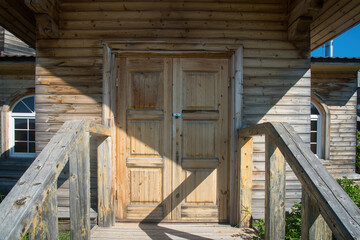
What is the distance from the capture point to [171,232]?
8.36 ft

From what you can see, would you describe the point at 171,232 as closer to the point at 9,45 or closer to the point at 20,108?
the point at 20,108

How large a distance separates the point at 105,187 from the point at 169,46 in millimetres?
1909

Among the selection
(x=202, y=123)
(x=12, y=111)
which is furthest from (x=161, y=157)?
(x=12, y=111)

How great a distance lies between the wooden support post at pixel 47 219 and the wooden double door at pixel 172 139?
1.54 metres

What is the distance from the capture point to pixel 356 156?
637cm

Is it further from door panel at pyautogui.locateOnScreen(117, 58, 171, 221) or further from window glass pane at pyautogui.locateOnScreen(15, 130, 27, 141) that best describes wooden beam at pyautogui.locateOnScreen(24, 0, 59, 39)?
window glass pane at pyautogui.locateOnScreen(15, 130, 27, 141)

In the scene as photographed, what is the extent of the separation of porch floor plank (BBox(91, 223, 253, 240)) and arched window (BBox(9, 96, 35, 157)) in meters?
4.73

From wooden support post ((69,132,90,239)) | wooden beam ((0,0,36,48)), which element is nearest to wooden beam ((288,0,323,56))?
wooden support post ((69,132,90,239))

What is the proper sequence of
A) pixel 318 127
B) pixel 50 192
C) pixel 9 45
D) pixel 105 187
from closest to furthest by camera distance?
pixel 50 192, pixel 105 187, pixel 318 127, pixel 9 45

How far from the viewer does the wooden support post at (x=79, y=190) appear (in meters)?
1.63

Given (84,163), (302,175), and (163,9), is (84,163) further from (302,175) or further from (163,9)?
(163,9)

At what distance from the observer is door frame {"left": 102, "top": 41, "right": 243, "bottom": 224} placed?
2.74 m

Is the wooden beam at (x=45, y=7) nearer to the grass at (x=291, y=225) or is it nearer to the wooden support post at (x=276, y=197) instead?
the wooden support post at (x=276, y=197)

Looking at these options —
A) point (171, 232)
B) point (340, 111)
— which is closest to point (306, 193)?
point (171, 232)
